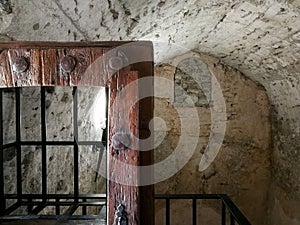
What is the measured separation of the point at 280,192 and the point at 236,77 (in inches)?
40.2

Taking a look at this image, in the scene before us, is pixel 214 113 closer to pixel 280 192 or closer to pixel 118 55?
pixel 280 192

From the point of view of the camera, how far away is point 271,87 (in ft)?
9.89

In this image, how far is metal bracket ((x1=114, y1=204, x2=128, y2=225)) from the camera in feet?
2.64

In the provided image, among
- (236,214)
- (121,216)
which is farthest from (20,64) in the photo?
(236,214)

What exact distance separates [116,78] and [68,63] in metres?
0.10

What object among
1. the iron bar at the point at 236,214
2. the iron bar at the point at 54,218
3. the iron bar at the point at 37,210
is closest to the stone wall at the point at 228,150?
the iron bar at the point at 236,214

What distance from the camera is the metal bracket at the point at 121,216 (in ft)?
2.64

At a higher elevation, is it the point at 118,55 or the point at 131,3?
the point at 131,3

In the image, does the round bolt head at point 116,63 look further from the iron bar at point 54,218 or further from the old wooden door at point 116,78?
the iron bar at point 54,218

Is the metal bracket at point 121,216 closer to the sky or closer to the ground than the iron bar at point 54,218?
closer to the sky

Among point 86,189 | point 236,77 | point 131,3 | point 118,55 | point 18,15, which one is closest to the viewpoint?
point 118,55

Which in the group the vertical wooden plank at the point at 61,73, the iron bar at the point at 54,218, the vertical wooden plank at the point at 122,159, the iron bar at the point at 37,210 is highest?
the vertical wooden plank at the point at 61,73

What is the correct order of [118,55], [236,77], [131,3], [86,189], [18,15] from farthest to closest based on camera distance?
[236,77] → [86,189] → [131,3] → [18,15] → [118,55]

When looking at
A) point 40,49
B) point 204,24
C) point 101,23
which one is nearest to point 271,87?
point 204,24
